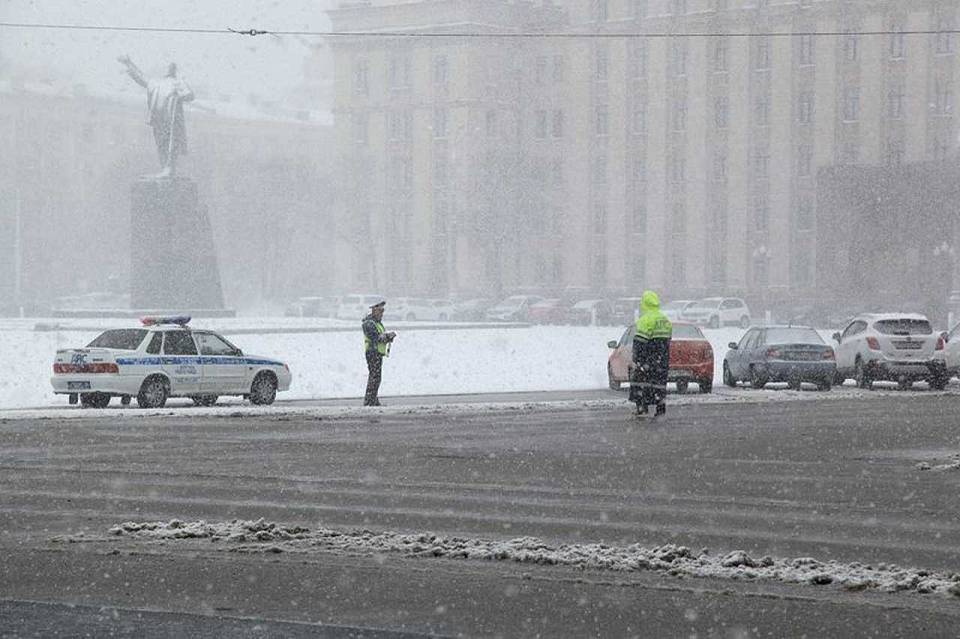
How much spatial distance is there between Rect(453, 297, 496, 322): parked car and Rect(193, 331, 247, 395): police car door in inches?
2557

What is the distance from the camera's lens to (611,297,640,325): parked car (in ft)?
284

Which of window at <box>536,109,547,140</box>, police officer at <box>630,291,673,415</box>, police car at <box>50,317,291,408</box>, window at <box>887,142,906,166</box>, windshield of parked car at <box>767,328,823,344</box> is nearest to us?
police officer at <box>630,291,673,415</box>

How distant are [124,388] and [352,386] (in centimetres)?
952

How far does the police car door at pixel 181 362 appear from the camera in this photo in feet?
87.5

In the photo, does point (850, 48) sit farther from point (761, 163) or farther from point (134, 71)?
point (134, 71)

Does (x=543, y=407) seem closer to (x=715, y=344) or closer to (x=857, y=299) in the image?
(x=715, y=344)

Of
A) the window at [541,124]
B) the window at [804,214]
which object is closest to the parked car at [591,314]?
the window at [804,214]

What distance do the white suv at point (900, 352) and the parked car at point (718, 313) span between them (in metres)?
47.5

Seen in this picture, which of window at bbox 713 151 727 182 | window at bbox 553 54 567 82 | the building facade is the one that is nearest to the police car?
the building facade

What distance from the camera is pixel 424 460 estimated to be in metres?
Answer: 17.0

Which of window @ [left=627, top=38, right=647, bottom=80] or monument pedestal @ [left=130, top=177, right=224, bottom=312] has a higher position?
window @ [left=627, top=38, right=647, bottom=80]

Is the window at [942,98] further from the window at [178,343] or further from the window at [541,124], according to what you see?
the window at [178,343]

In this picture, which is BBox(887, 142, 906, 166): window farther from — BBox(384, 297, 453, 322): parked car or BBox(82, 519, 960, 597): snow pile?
BBox(82, 519, 960, 597): snow pile

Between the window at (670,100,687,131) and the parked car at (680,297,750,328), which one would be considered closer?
the parked car at (680,297,750,328)
